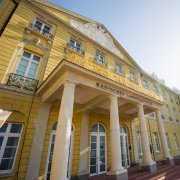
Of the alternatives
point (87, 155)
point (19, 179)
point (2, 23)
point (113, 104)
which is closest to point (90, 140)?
point (87, 155)

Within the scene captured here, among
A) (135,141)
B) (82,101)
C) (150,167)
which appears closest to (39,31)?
(82,101)

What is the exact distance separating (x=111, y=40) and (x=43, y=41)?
825 centimetres

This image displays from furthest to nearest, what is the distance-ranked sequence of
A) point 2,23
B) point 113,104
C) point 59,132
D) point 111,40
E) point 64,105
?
point 111,40
point 2,23
point 113,104
point 64,105
point 59,132

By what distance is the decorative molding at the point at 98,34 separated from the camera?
1189cm

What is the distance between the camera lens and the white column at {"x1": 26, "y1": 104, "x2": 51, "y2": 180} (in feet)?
19.6

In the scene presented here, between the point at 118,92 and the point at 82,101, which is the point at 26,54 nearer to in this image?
the point at 82,101

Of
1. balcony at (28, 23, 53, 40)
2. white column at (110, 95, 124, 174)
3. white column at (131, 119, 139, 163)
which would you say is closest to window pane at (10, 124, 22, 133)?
white column at (110, 95, 124, 174)

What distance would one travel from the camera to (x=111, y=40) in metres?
14.5

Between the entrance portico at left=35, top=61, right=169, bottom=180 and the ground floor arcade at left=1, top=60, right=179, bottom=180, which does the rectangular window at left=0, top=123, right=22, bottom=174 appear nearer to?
the ground floor arcade at left=1, top=60, right=179, bottom=180

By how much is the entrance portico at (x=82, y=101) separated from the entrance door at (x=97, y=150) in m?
0.55

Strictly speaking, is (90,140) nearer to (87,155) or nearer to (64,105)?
(87,155)

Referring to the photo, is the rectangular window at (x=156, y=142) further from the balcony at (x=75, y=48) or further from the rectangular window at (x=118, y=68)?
the balcony at (x=75, y=48)

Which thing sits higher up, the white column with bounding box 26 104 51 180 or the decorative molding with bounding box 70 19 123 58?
the decorative molding with bounding box 70 19 123 58

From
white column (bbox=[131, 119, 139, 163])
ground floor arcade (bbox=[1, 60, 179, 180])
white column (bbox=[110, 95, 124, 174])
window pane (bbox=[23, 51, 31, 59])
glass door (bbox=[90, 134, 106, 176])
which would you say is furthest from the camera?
white column (bbox=[131, 119, 139, 163])
